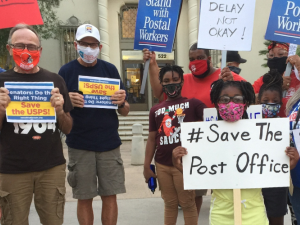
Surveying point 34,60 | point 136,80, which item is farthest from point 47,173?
point 136,80

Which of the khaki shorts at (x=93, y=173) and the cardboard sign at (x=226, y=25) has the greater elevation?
the cardboard sign at (x=226, y=25)

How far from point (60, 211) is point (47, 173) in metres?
0.35

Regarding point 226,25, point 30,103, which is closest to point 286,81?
point 226,25

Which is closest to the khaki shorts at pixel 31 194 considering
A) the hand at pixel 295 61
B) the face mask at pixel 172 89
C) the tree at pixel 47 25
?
the face mask at pixel 172 89

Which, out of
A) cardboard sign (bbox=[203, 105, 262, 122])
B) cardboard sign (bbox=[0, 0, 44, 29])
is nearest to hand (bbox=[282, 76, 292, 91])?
cardboard sign (bbox=[203, 105, 262, 122])

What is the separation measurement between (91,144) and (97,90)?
54 centimetres

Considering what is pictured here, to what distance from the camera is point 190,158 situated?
2.24m

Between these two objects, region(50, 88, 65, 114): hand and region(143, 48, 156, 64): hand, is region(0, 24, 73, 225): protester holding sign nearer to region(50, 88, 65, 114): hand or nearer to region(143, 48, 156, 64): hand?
region(50, 88, 65, 114): hand

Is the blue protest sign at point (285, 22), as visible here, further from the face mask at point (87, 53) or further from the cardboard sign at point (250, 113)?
the face mask at point (87, 53)

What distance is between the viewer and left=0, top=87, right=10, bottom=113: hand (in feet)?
7.93

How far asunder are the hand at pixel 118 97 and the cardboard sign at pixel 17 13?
3.32ft

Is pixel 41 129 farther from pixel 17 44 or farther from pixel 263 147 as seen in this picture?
pixel 263 147

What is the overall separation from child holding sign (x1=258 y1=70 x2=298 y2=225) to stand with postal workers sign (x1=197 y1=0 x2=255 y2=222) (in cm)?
45

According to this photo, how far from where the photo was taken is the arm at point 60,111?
8.28 ft
